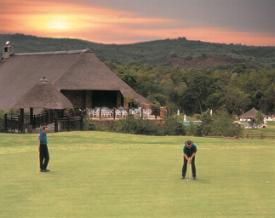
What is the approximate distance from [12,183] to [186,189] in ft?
14.5

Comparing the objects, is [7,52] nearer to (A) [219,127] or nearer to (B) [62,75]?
(B) [62,75]

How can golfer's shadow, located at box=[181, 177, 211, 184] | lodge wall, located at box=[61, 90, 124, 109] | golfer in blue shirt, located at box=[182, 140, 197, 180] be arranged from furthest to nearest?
lodge wall, located at box=[61, 90, 124, 109], golfer in blue shirt, located at box=[182, 140, 197, 180], golfer's shadow, located at box=[181, 177, 211, 184]

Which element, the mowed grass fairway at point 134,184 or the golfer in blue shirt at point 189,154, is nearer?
the mowed grass fairway at point 134,184

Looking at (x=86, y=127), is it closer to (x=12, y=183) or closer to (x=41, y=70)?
(x=41, y=70)

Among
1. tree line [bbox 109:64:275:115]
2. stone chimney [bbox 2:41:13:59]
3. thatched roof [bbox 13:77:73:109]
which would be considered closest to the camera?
thatched roof [bbox 13:77:73:109]

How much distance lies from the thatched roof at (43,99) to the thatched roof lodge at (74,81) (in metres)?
6.04

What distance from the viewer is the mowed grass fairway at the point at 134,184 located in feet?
45.1

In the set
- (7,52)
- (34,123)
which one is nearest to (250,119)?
(7,52)

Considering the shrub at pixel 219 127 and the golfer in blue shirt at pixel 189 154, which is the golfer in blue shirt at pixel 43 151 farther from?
the shrub at pixel 219 127

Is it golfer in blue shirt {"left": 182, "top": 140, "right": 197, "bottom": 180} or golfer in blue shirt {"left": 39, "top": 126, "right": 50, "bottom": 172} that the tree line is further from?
golfer in blue shirt {"left": 182, "top": 140, "right": 197, "bottom": 180}

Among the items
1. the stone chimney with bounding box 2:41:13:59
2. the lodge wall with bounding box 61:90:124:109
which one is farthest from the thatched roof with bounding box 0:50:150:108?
the stone chimney with bounding box 2:41:13:59

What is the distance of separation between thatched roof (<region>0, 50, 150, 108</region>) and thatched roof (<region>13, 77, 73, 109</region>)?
691 cm

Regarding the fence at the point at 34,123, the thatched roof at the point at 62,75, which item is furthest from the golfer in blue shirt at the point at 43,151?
the thatched roof at the point at 62,75

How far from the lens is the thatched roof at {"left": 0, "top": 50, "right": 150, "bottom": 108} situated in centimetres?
5138
